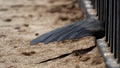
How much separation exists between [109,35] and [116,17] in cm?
40

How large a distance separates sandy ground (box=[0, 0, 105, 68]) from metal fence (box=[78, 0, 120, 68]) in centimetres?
33

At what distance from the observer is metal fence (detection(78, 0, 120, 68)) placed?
4.20 metres

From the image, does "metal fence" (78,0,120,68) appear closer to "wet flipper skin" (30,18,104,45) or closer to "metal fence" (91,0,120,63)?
"metal fence" (91,0,120,63)

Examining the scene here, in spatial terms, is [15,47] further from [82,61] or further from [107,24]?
[107,24]

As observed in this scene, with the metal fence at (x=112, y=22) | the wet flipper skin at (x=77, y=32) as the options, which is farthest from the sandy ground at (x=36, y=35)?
the metal fence at (x=112, y=22)

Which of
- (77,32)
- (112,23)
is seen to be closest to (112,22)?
(112,23)

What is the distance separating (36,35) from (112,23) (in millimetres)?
2056

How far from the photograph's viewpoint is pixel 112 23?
4480 millimetres

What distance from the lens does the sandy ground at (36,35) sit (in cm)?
504

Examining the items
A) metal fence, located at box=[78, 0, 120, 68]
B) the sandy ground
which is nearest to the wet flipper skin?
metal fence, located at box=[78, 0, 120, 68]

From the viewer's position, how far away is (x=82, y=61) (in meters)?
5.00

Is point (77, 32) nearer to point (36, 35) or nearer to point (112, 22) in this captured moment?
point (112, 22)

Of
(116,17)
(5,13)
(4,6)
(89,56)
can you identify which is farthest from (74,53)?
(4,6)

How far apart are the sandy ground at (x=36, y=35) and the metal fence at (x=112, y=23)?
1.07 feet
